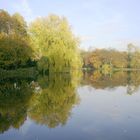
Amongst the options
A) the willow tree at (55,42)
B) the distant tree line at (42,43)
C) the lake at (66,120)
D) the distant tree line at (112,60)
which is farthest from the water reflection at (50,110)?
the distant tree line at (112,60)

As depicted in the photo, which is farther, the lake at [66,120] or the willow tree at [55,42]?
the willow tree at [55,42]

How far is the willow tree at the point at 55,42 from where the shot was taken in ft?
138

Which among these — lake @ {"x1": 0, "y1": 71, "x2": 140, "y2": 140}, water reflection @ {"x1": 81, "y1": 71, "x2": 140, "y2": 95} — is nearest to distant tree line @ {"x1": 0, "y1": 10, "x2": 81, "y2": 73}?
water reflection @ {"x1": 81, "y1": 71, "x2": 140, "y2": 95}

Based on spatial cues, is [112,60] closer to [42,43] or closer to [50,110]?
[42,43]

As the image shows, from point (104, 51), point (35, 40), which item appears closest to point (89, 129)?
point (35, 40)

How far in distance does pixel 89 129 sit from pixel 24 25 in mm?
41074

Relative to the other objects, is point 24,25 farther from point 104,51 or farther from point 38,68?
point 104,51

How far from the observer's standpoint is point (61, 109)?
13.5 metres

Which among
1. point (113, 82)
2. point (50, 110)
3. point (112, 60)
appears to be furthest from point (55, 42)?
point (112, 60)

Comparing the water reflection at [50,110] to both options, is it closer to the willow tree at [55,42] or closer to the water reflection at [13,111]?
the water reflection at [13,111]

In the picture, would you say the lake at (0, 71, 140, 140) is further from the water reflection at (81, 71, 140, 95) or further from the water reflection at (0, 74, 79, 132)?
the water reflection at (81, 71, 140, 95)

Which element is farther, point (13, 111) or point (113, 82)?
point (113, 82)

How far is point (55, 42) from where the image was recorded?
43.2 m

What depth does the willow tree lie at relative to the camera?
138 feet
